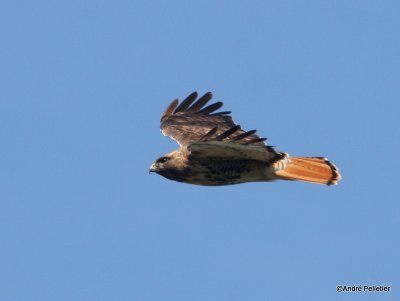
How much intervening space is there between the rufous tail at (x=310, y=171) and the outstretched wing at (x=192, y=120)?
1.44m

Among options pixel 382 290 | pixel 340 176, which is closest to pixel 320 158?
pixel 340 176

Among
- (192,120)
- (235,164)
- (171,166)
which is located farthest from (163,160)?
(192,120)

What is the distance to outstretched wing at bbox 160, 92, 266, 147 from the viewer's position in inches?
560

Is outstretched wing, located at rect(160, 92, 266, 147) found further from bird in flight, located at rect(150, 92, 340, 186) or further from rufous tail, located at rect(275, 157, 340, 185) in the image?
rufous tail, located at rect(275, 157, 340, 185)

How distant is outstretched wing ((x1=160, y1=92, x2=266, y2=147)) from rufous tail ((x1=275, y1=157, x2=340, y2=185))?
1.44m

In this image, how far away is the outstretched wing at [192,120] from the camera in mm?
14227

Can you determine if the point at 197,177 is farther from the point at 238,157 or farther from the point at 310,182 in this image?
the point at 310,182

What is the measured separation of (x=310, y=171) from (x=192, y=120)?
261cm

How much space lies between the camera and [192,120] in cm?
1491

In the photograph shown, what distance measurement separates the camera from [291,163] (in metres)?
13.0

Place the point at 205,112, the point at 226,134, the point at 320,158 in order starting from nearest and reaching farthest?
the point at 226,134, the point at 320,158, the point at 205,112

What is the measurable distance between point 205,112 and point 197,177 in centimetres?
252

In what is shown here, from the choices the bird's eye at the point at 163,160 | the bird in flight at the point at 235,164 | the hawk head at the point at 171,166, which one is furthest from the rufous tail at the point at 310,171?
the bird's eye at the point at 163,160

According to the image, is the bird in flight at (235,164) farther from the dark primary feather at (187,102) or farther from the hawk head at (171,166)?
the dark primary feather at (187,102)
